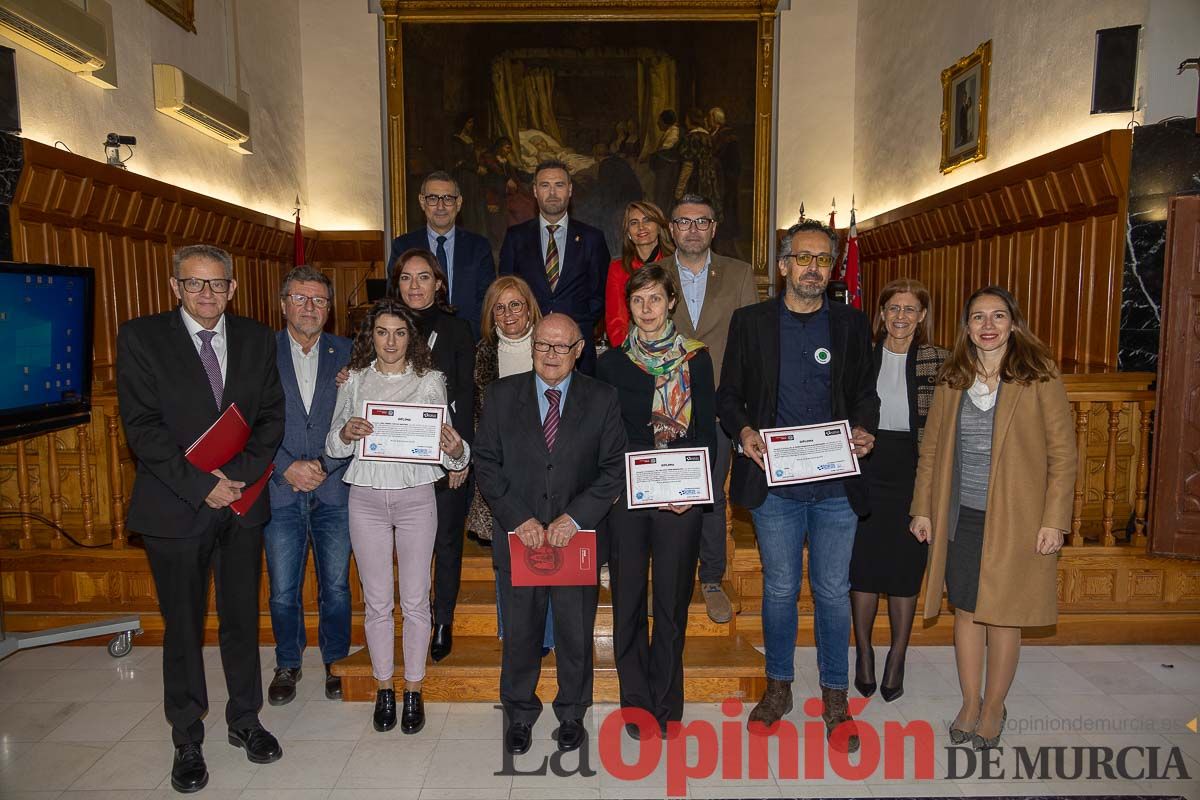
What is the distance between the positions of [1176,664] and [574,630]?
3039 millimetres

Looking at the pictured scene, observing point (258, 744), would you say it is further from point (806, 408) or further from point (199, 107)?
point (199, 107)

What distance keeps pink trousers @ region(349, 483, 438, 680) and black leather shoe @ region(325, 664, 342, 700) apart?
0.43m

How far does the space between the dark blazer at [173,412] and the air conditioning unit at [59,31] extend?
274 cm

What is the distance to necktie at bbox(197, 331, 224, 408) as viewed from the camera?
2.64m

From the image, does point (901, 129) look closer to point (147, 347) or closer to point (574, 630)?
point (574, 630)

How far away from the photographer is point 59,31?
4.37m

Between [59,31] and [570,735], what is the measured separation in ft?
15.5

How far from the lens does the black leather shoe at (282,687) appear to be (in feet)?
10.7

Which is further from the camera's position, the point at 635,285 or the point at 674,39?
the point at 674,39

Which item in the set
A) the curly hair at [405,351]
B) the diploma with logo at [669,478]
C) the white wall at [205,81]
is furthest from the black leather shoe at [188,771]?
the white wall at [205,81]

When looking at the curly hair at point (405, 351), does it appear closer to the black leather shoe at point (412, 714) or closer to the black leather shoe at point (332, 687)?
the black leather shoe at point (412, 714)

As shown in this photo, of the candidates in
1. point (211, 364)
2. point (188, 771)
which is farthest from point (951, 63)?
point (188, 771)

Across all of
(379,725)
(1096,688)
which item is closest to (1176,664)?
(1096,688)

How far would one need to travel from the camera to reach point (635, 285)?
8.94 ft
